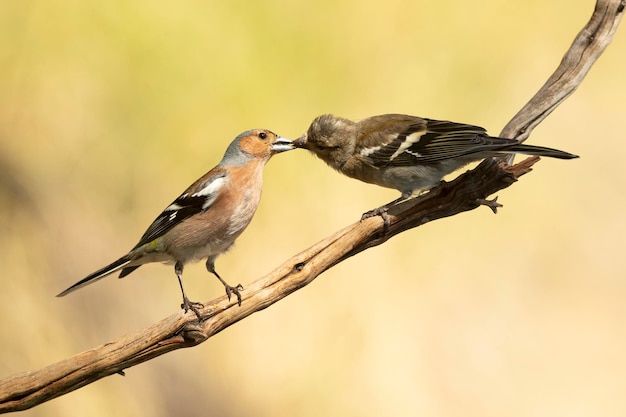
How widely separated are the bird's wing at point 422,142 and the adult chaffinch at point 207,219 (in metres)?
0.65

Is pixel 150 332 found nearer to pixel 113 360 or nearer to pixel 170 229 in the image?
pixel 113 360

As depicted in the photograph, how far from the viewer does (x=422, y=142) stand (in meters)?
3.71

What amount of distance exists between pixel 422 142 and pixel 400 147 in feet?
0.39

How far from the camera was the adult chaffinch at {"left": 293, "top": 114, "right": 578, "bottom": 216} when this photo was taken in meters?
3.47

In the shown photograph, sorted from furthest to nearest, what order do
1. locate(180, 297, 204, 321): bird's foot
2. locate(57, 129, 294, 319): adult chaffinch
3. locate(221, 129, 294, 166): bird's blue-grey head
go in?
locate(221, 129, 294, 166): bird's blue-grey head → locate(57, 129, 294, 319): adult chaffinch → locate(180, 297, 204, 321): bird's foot

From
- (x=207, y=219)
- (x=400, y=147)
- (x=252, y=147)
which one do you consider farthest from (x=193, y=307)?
(x=400, y=147)

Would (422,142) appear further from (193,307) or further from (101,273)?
(101,273)

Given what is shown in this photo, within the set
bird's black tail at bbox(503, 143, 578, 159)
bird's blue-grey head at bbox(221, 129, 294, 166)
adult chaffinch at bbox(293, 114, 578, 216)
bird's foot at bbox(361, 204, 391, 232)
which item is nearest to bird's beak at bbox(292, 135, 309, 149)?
adult chaffinch at bbox(293, 114, 578, 216)

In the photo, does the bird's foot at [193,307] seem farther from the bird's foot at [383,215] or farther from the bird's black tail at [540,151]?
the bird's black tail at [540,151]

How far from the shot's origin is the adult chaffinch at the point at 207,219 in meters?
3.58

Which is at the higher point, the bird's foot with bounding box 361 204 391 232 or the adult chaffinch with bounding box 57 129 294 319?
the adult chaffinch with bounding box 57 129 294 319

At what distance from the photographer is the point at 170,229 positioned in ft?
12.0

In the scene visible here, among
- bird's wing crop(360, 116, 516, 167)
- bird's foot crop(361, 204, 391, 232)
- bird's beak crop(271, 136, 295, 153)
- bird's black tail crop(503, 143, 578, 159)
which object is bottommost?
bird's black tail crop(503, 143, 578, 159)

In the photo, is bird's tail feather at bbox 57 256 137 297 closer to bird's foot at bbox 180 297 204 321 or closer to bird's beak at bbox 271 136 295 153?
bird's foot at bbox 180 297 204 321
